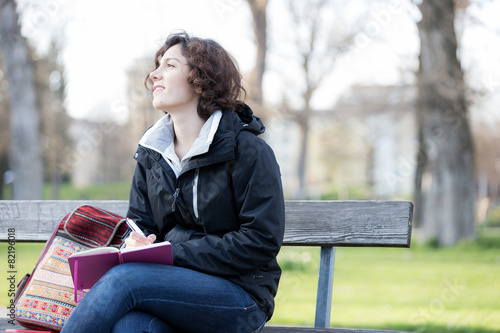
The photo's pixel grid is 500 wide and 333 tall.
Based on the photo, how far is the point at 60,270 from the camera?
2600mm

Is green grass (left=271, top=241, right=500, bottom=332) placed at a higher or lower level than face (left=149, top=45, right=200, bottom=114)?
lower

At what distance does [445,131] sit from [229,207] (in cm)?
973

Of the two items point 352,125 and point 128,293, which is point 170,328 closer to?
point 128,293

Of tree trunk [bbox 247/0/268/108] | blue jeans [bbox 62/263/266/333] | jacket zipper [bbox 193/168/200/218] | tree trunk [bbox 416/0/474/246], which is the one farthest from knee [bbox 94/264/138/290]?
tree trunk [bbox 247/0/268/108]

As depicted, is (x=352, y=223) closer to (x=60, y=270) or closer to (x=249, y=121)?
(x=249, y=121)

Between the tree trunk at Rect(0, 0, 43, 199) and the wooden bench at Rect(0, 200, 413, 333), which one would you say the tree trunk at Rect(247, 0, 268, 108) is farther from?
the wooden bench at Rect(0, 200, 413, 333)

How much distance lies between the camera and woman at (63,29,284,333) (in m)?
2.23

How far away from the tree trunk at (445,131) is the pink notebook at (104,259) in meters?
9.15

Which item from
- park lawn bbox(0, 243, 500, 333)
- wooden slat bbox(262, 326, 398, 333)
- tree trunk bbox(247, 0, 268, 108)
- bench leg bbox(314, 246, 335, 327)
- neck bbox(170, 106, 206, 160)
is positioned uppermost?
tree trunk bbox(247, 0, 268, 108)

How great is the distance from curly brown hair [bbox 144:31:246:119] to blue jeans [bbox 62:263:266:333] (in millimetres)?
750

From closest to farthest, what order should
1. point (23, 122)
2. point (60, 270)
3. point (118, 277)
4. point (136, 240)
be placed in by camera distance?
1. point (118, 277)
2. point (136, 240)
3. point (60, 270)
4. point (23, 122)

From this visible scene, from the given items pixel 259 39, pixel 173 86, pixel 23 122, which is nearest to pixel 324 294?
pixel 173 86

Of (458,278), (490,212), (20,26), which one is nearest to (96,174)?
(490,212)

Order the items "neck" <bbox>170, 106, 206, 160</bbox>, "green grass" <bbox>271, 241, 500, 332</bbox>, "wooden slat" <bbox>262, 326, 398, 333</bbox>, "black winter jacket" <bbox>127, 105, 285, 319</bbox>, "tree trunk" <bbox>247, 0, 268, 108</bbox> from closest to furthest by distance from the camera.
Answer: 1. "black winter jacket" <bbox>127, 105, 285, 319</bbox>
2. "wooden slat" <bbox>262, 326, 398, 333</bbox>
3. "neck" <bbox>170, 106, 206, 160</bbox>
4. "green grass" <bbox>271, 241, 500, 332</bbox>
5. "tree trunk" <bbox>247, 0, 268, 108</bbox>
